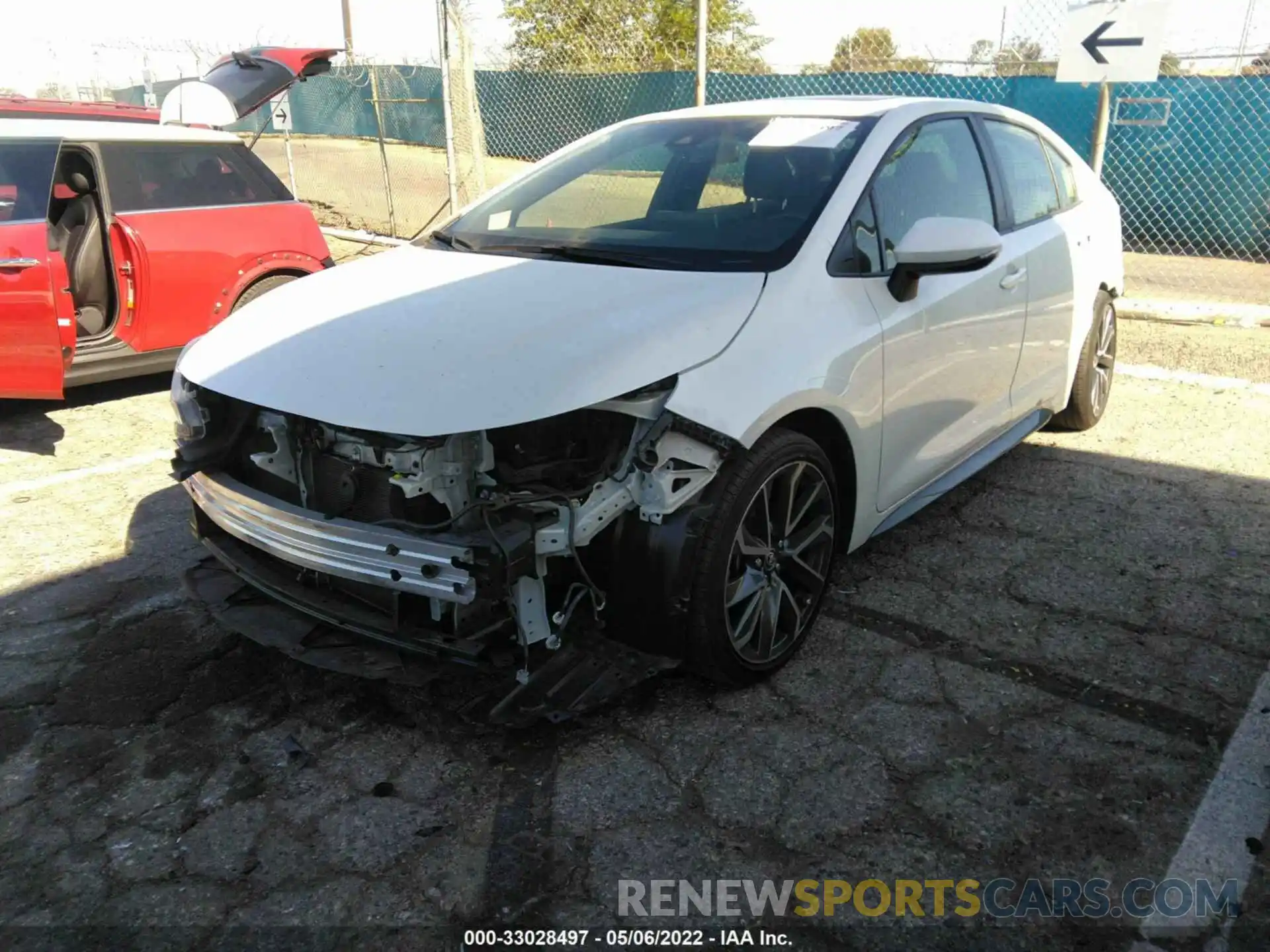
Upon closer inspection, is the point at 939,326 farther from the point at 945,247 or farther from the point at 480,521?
the point at 480,521

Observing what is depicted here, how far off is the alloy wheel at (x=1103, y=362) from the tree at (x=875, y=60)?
4247mm

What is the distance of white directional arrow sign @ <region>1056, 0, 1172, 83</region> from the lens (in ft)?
23.5

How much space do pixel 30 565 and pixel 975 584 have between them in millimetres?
3733

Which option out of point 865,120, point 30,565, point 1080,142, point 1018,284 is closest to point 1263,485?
point 1018,284

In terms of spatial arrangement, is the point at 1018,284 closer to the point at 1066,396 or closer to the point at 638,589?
the point at 1066,396

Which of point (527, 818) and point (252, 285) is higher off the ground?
point (252, 285)

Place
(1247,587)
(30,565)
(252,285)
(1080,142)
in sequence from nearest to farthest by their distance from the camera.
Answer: (1247,587) → (30,565) → (252,285) → (1080,142)

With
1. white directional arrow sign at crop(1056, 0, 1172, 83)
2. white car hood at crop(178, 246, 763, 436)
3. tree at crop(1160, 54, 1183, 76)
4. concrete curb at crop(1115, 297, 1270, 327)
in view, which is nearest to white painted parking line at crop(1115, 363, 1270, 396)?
concrete curb at crop(1115, 297, 1270, 327)

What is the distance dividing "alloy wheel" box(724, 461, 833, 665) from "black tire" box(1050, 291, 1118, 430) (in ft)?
8.28

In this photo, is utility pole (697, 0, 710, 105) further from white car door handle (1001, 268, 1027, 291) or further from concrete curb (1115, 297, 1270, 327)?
white car door handle (1001, 268, 1027, 291)

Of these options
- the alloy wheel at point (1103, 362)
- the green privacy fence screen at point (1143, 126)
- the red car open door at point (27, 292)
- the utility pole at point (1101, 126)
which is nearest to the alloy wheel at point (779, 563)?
the alloy wheel at point (1103, 362)

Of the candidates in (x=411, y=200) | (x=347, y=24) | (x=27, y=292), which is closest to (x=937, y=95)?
(x=411, y=200)

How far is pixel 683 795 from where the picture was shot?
8.30 ft

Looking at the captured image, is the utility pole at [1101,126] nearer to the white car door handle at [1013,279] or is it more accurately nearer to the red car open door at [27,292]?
the white car door handle at [1013,279]
